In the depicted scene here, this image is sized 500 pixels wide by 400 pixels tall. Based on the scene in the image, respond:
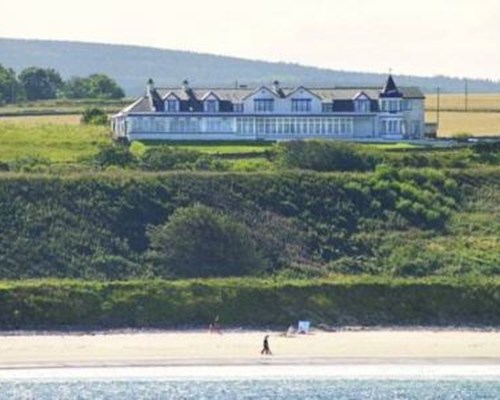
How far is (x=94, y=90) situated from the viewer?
142125 millimetres

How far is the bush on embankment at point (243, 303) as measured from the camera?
57.0 meters

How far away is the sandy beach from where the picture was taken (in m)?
51.4

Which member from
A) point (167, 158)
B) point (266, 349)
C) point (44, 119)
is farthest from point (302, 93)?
point (266, 349)

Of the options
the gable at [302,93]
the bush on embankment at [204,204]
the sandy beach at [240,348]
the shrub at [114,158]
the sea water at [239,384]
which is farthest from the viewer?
the gable at [302,93]

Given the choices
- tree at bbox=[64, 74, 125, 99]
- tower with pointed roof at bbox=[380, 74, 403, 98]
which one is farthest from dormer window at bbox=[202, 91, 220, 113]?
tree at bbox=[64, 74, 125, 99]

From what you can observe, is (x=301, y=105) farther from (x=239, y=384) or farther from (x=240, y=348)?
(x=239, y=384)

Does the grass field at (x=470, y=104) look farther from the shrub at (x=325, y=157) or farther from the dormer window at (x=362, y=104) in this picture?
the shrub at (x=325, y=157)

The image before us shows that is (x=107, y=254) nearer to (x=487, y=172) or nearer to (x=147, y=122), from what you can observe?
(x=487, y=172)

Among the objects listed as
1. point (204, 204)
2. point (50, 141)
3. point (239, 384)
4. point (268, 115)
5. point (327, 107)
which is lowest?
point (239, 384)

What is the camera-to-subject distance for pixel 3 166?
79.7m

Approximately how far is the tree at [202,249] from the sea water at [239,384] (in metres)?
14.7

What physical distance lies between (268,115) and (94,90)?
47048 mm

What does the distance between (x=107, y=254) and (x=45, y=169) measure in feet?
40.4

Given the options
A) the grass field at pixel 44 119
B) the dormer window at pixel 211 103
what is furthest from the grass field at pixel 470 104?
the dormer window at pixel 211 103
